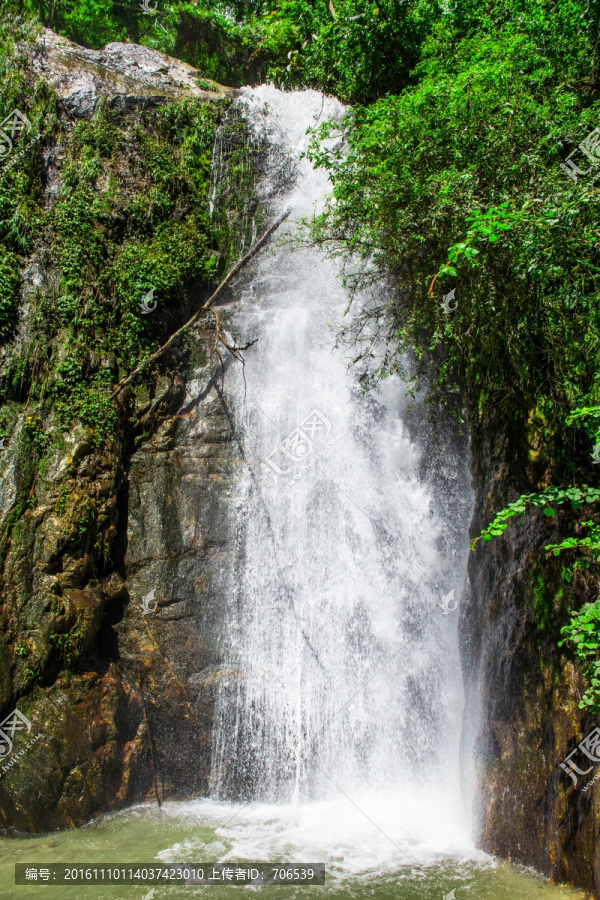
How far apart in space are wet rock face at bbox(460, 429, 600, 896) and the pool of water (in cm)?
27

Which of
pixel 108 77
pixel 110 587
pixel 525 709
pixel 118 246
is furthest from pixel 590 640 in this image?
pixel 108 77

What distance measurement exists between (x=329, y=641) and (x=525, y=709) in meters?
2.81

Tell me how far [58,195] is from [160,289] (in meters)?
2.39

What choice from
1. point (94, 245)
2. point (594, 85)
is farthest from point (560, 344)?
point (94, 245)

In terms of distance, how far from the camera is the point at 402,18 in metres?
10.7

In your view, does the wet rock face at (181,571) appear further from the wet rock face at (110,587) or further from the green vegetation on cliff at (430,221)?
the green vegetation on cliff at (430,221)

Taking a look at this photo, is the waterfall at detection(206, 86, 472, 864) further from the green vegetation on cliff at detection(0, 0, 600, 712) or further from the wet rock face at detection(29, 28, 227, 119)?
the wet rock face at detection(29, 28, 227, 119)

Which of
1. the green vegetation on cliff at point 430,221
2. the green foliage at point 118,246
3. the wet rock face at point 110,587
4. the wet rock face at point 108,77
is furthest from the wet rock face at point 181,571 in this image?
the wet rock face at point 108,77

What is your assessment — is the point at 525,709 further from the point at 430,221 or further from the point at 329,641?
the point at 430,221

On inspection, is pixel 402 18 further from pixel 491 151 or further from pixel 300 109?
pixel 491 151

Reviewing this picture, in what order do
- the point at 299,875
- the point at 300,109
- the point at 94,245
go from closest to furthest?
the point at 299,875, the point at 94,245, the point at 300,109

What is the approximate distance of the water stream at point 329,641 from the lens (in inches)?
232

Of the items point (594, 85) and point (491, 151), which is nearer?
point (491, 151)

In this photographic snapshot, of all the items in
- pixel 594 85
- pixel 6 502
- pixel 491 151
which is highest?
pixel 594 85
